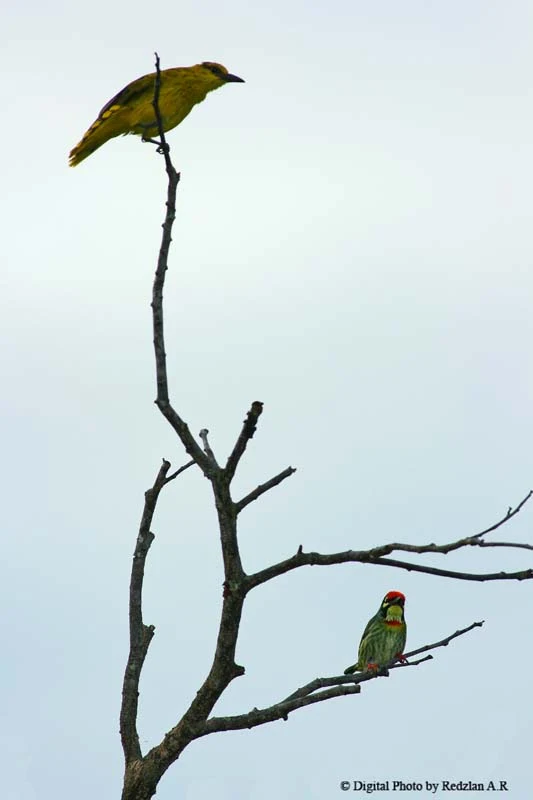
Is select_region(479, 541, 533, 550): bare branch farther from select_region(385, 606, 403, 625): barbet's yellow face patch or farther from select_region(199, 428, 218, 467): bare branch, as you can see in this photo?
select_region(385, 606, 403, 625): barbet's yellow face patch

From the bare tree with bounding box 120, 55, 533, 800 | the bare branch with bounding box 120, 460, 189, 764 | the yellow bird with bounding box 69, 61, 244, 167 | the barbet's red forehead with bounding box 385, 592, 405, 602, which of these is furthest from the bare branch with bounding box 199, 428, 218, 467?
the barbet's red forehead with bounding box 385, 592, 405, 602

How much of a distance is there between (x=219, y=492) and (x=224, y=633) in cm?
84

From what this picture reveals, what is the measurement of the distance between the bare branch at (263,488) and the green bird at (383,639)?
15.6ft

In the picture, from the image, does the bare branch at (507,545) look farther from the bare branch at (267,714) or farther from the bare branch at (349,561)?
the bare branch at (267,714)

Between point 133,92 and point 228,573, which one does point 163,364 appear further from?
point 133,92

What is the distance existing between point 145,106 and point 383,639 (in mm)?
5478

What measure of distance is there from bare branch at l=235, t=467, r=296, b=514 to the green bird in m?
4.77

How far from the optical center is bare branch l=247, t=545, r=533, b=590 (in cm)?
572

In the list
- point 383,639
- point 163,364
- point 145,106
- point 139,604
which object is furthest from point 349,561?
point 145,106

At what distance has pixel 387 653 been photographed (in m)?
10.6

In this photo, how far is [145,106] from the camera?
34.7ft

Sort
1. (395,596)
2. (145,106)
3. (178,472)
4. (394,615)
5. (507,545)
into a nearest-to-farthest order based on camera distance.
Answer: (507,545), (178,472), (145,106), (394,615), (395,596)

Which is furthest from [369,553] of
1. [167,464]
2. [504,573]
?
[167,464]

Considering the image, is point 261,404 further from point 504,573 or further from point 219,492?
point 504,573
